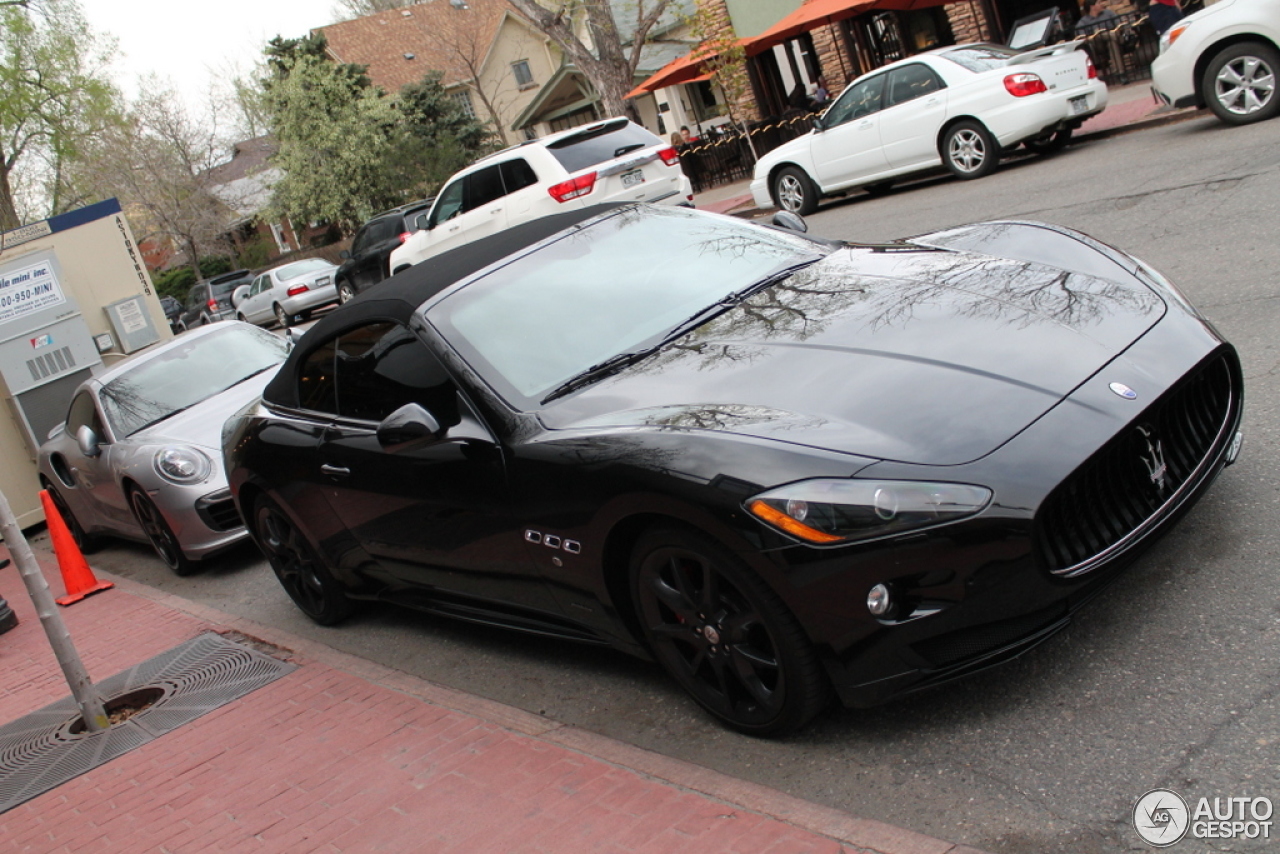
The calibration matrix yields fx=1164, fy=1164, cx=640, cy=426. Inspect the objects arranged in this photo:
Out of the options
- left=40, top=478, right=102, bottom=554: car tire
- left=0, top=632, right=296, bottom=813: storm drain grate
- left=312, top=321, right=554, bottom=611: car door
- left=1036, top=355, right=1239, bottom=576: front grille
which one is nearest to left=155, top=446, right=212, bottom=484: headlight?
left=0, top=632, right=296, bottom=813: storm drain grate

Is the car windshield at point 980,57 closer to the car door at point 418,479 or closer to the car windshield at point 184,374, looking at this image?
the car windshield at point 184,374

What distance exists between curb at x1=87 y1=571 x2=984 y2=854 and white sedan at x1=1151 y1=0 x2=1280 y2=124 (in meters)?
10.4

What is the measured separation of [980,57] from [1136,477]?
11899 millimetres

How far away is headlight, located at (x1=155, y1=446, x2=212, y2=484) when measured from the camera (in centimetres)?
784

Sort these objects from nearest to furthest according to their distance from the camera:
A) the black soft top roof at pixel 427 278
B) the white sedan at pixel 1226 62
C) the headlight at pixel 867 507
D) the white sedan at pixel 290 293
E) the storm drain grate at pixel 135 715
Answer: the headlight at pixel 867 507 < the black soft top roof at pixel 427 278 < the storm drain grate at pixel 135 715 < the white sedan at pixel 1226 62 < the white sedan at pixel 290 293

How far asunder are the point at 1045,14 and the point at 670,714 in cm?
1825

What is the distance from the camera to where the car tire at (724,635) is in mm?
3246

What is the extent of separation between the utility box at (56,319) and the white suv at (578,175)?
4.18m

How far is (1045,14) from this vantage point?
62.8 ft

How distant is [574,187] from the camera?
15.5 metres

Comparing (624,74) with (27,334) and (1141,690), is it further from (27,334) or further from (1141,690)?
(1141,690)

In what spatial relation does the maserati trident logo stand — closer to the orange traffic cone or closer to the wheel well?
the orange traffic cone

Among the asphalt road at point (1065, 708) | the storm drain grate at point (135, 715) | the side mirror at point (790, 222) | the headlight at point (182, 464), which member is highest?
the side mirror at point (790, 222)

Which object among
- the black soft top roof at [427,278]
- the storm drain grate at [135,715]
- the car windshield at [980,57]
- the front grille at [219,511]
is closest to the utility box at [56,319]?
the front grille at [219,511]
